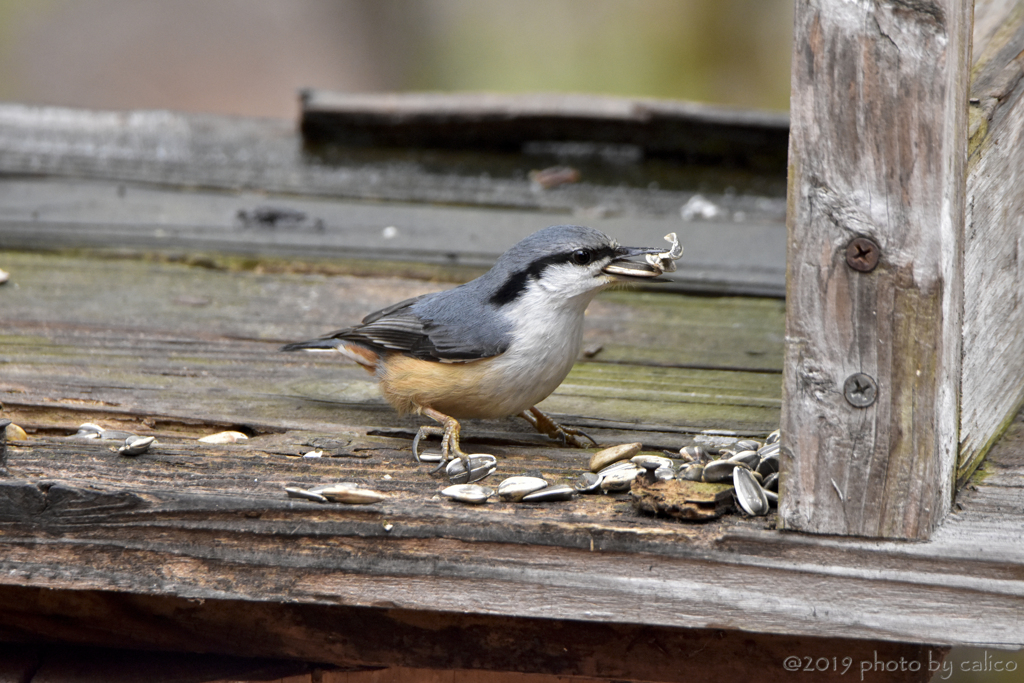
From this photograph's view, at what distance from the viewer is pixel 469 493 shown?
2.02 meters

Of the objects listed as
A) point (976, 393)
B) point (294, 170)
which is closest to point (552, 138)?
point (294, 170)

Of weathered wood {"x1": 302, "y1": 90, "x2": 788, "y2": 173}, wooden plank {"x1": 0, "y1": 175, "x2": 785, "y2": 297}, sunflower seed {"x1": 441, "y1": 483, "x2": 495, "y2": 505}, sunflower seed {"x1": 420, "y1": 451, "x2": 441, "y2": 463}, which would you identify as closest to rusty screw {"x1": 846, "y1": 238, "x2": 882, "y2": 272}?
sunflower seed {"x1": 441, "y1": 483, "x2": 495, "y2": 505}

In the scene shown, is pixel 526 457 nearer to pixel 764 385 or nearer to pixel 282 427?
pixel 282 427

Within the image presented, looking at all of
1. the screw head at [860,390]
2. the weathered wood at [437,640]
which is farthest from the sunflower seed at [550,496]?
the screw head at [860,390]

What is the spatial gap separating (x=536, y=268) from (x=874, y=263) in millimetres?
1264

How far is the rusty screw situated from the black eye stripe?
1154mm

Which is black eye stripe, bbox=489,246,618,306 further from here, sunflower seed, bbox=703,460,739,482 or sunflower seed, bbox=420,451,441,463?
sunflower seed, bbox=703,460,739,482

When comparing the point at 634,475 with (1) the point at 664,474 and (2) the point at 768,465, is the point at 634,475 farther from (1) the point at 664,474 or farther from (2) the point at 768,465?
(2) the point at 768,465

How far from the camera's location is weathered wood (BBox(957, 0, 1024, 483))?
1.94m

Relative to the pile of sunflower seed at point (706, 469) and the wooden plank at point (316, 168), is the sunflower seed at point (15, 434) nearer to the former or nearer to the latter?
the pile of sunflower seed at point (706, 469)

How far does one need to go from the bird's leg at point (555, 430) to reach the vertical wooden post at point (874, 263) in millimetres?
831

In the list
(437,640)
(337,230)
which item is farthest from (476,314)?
(337,230)

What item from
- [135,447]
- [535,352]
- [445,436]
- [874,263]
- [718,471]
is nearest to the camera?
[874,263]

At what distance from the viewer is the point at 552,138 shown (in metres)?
5.01
